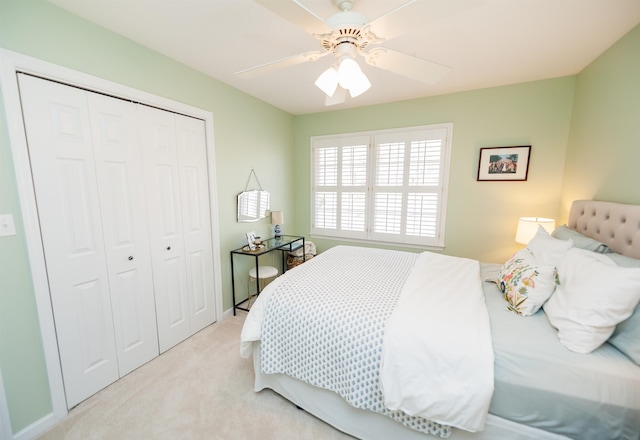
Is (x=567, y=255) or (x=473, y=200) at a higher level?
(x=473, y=200)

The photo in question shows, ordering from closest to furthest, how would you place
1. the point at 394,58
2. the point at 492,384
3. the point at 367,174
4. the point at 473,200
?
the point at 492,384, the point at 394,58, the point at 473,200, the point at 367,174

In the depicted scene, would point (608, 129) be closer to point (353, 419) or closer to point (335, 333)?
point (335, 333)

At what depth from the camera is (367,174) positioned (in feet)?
11.1

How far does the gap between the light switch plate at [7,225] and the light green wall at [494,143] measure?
3293 millimetres

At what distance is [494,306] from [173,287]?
249cm

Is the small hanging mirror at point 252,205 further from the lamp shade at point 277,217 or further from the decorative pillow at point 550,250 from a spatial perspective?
the decorative pillow at point 550,250

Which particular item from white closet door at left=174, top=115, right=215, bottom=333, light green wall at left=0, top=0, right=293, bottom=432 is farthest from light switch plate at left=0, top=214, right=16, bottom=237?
white closet door at left=174, top=115, right=215, bottom=333

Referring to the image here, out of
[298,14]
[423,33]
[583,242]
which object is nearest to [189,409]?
[298,14]

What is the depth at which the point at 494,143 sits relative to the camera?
Answer: 9.00 ft

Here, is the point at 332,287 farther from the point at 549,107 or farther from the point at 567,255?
the point at 549,107

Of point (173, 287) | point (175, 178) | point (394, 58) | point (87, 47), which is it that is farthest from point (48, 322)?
point (394, 58)

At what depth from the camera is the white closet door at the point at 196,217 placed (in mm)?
2244

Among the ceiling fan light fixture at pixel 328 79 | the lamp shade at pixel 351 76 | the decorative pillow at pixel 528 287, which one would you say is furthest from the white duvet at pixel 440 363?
the ceiling fan light fixture at pixel 328 79

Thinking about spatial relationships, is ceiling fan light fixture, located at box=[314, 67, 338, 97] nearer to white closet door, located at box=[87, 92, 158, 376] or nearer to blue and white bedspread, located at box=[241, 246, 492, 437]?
blue and white bedspread, located at box=[241, 246, 492, 437]
